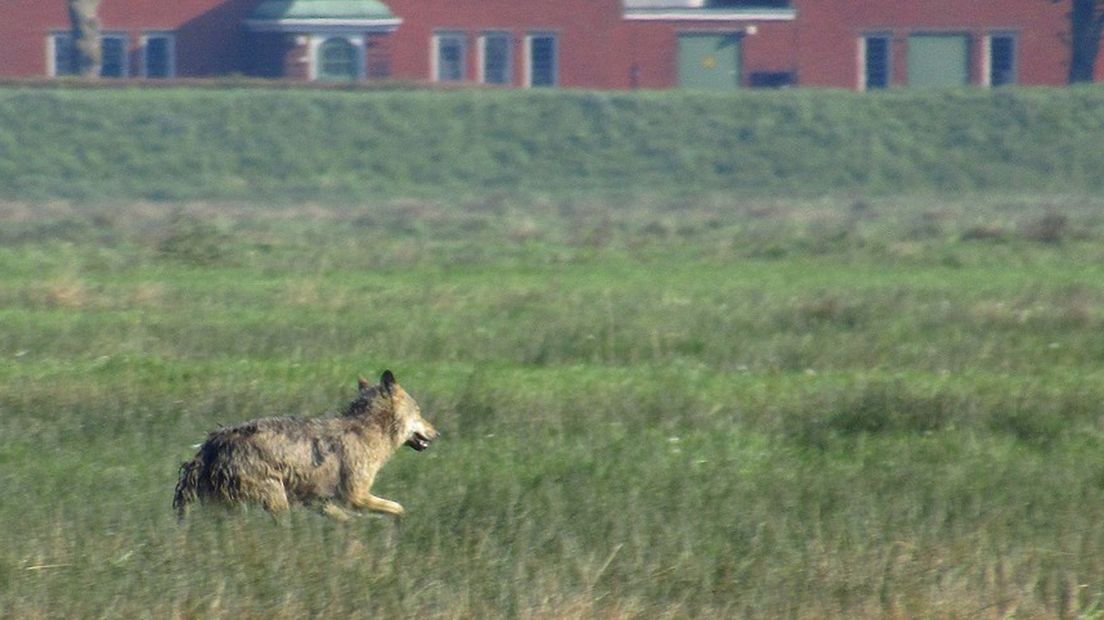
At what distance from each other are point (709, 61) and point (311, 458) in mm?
50408

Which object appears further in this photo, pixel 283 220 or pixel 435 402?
pixel 283 220

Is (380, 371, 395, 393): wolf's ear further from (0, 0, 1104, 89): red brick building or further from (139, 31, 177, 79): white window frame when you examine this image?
(139, 31, 177, 79): white window frame

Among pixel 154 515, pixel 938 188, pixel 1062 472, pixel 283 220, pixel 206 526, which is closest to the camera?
pixel 206 526

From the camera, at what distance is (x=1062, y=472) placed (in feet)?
31.8

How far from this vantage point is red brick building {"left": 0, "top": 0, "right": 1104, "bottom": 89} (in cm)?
5525

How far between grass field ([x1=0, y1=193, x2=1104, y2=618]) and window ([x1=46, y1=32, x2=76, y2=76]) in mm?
34568

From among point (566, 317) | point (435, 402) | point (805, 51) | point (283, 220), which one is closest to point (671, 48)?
point (805, 51)

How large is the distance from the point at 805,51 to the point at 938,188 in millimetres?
11192

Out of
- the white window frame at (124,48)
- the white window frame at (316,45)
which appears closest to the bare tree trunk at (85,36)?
the white window frame at (124,48)

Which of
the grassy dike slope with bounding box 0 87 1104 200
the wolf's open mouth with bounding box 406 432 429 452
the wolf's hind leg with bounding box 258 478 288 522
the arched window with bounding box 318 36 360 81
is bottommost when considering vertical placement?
the wolf's hind leg with bounding box 258 478 288 522

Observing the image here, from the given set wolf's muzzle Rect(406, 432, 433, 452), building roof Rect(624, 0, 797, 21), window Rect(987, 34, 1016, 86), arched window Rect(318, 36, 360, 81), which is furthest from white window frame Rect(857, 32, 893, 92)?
wolf's muzzle Rect(406, 432, 433, 452)

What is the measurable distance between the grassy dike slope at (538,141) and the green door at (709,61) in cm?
441

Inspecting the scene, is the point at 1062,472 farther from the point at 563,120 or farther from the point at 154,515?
the point at 563,120

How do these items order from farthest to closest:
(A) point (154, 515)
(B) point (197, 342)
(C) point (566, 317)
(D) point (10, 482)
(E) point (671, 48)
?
(E) point (671, 48) → (C) point (566, 317) → (B) point (197, 342) → (D) point (10, 482) → (A) point (154, 515)
